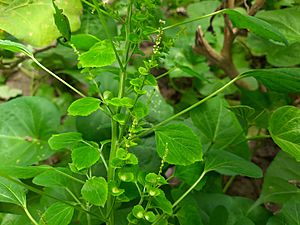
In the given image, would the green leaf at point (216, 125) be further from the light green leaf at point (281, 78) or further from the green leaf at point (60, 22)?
the green leaf at point (60, 22)

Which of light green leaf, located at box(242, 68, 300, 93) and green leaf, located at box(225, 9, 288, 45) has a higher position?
green leaf, located at box(225, 9, 288, 45)

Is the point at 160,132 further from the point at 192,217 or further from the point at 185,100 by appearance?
the point at 185,100

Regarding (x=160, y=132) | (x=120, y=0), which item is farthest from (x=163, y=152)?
(x=120, y=0)

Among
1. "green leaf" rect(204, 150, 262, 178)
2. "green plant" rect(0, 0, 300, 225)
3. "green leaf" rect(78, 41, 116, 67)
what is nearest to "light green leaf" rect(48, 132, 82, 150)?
"green plant" rect(0, 0, 300, 225)

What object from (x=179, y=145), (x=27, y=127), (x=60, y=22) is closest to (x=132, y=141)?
(x=179, y=145)

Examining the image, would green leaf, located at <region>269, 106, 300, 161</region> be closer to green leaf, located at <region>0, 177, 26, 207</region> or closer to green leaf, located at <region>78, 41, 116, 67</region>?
green leaf, located at <region>78, 41, 116, 67</region>

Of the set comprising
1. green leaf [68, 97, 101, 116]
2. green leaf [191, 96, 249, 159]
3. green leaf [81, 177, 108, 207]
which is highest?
green leaf [68, 97, 101, 116]

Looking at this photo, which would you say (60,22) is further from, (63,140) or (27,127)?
(27,127)

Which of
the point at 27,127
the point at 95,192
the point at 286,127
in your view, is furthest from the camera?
the point at 27,127
